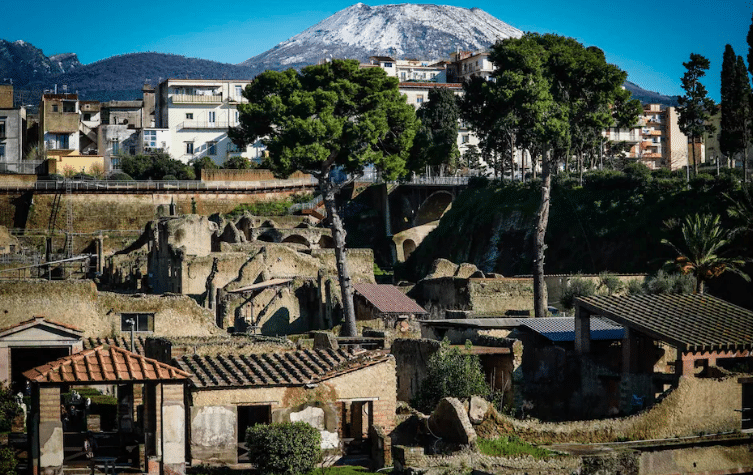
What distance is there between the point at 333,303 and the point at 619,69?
49.3 feet

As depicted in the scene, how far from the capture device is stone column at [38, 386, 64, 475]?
72.7ft

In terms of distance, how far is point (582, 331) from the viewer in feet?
109

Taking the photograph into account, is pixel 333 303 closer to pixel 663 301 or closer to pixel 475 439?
pixel 663 301

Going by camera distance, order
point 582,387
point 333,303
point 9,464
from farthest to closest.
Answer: point 333,303, point 582,387, point 9,464

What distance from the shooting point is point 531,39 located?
5047 cm

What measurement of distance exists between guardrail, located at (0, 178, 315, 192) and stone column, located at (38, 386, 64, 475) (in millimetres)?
70877

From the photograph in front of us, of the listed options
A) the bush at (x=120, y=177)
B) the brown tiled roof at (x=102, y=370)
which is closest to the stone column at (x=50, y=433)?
the brown tiled roof at (x=102, y=370)

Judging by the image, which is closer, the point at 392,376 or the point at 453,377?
the point at 392,376

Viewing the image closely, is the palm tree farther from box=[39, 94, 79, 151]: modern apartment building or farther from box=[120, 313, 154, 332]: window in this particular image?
box=[39, 94, 79, 151]: modern apartment building

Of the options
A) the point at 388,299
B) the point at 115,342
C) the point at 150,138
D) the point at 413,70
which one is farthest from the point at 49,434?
the point at 413,70

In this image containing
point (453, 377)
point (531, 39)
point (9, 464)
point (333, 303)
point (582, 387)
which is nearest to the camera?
point (9, 464)

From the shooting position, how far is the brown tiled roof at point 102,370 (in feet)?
73.7

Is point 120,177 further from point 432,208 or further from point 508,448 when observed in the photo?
point 508,448

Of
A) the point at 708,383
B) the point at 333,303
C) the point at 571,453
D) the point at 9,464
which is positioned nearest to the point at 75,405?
the point at 9,464
